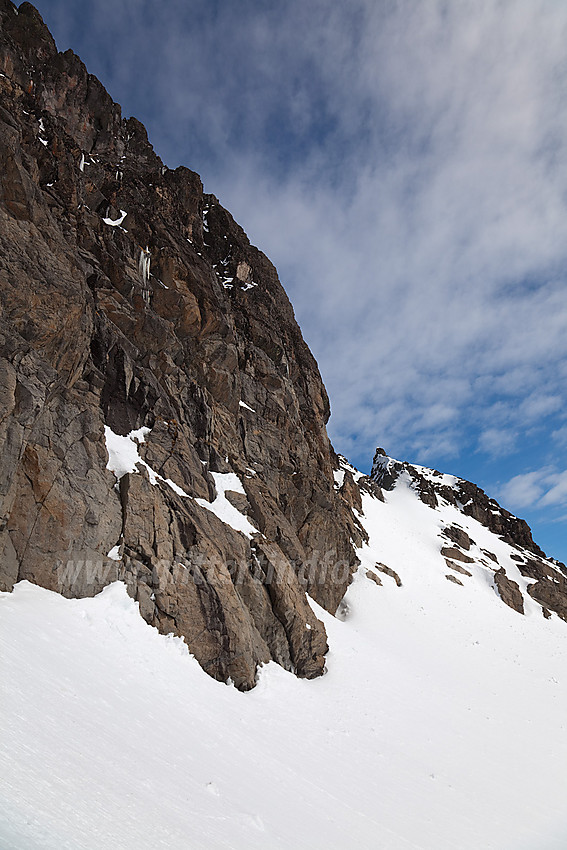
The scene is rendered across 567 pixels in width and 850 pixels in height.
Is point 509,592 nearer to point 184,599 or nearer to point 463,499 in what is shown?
point 463,499

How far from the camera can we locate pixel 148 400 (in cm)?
1997

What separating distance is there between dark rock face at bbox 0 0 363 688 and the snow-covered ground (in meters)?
1.60

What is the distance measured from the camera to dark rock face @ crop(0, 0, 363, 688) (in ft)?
43.2

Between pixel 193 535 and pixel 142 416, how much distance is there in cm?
632

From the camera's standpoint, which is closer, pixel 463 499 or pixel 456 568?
pixel 456 568

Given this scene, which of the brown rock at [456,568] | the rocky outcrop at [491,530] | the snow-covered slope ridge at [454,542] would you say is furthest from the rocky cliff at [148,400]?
the rocky outcrop at [491,530]

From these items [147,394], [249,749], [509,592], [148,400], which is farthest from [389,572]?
[249,749]

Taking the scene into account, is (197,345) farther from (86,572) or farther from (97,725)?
(97,725)

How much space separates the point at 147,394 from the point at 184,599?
9.88 meters

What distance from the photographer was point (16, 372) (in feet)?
42.0

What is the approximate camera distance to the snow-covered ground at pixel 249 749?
222 inches

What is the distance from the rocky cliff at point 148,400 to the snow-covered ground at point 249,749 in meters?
1.61

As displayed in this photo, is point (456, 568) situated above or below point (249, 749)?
above

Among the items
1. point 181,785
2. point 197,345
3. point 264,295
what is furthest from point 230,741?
point 264,295
